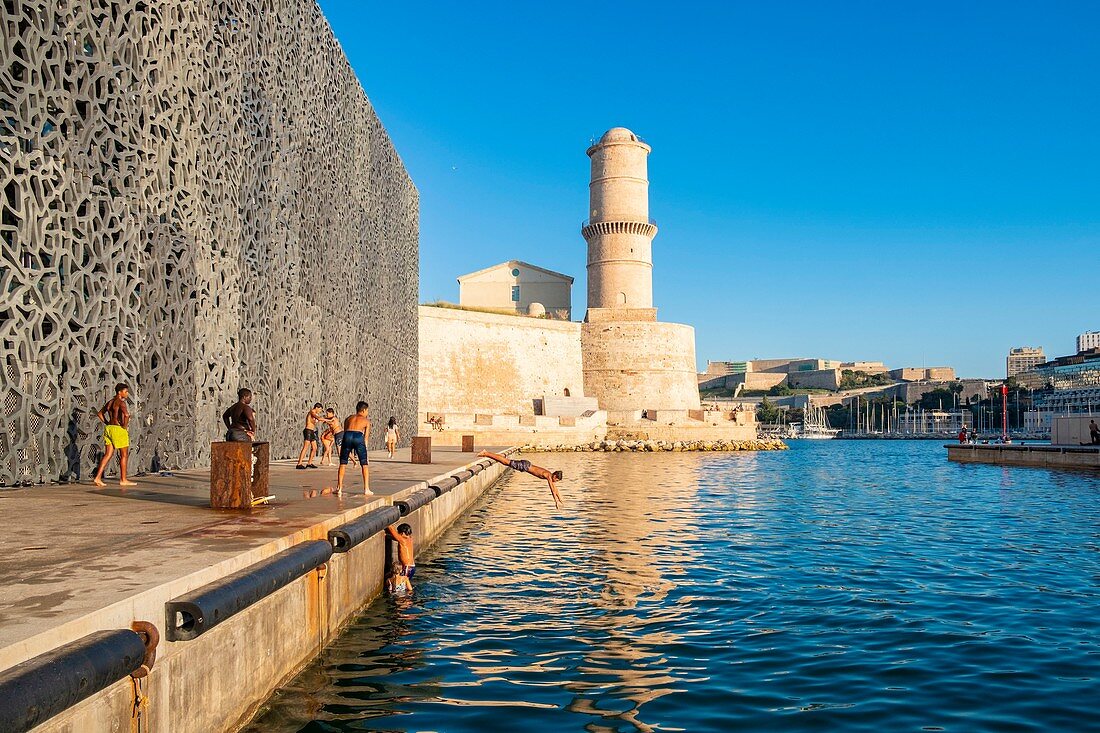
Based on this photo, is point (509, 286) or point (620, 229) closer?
point (620, 229)

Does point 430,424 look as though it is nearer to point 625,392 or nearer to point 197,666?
point 625,392

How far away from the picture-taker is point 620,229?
192 ft

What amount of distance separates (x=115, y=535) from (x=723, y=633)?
5.34m

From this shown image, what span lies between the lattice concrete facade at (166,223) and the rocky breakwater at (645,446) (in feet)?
73.9

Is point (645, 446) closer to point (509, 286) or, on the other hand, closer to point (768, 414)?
point (509, 286)

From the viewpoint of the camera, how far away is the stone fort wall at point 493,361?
48031 mm

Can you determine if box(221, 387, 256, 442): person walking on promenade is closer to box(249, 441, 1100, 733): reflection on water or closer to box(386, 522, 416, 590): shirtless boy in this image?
box(386, 522, 416, 590): shirtless boy

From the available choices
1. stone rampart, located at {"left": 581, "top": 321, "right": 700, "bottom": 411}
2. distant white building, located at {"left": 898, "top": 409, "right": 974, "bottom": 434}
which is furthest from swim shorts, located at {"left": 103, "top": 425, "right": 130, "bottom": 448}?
distant white building, located at {"left": 898, "top": 409, "right": 974, "bottom": 434}

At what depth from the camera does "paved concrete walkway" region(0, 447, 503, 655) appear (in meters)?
4.34

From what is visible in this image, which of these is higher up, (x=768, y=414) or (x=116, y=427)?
(x=768, y=414)

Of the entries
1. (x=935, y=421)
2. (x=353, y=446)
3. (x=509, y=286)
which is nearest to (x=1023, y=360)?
(x=935, y=421)

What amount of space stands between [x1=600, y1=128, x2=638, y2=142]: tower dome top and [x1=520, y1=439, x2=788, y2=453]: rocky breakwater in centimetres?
2144

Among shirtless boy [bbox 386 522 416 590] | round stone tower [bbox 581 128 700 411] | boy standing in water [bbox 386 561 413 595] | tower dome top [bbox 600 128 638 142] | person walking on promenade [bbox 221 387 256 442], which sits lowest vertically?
boy standing in water [bbox 386 561 413 595]

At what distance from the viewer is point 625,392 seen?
56125 mm
